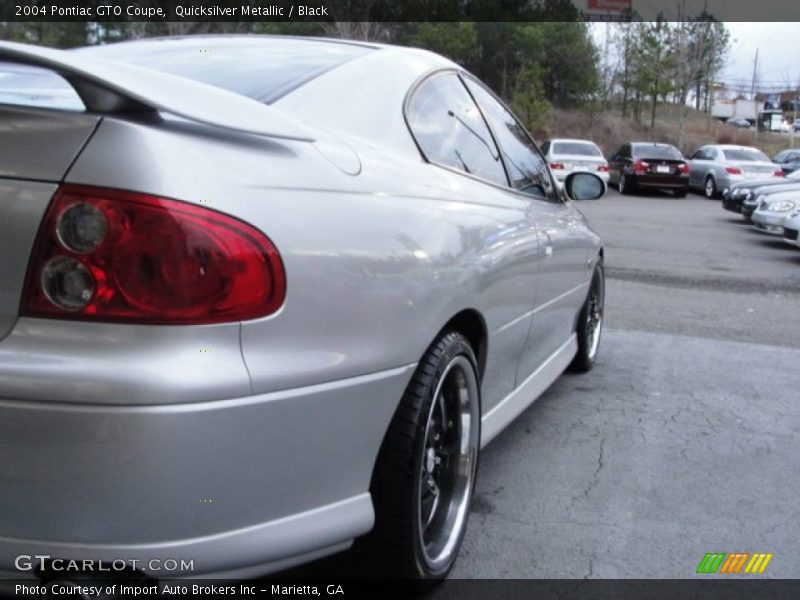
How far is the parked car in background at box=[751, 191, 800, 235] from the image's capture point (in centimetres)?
1359

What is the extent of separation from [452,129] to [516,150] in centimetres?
83

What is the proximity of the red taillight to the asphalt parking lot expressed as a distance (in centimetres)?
134

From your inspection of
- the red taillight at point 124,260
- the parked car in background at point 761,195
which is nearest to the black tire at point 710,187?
the parked car in background at point 761,195

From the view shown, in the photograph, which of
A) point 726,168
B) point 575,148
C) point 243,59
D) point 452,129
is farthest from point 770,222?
point 243,59

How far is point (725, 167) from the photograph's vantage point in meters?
23.2

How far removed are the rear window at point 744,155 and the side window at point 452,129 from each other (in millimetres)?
21321

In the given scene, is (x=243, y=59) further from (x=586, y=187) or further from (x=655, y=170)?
→ (x=655, y=170)

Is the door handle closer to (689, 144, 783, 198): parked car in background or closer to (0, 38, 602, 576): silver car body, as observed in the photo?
(0, 38, 602, 576): silver car body

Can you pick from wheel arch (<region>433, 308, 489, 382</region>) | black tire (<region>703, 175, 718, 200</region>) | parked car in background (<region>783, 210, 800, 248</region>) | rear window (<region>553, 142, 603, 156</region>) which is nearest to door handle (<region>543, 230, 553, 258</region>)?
wheel arch (<region>433, 308, 489, 382</region>)

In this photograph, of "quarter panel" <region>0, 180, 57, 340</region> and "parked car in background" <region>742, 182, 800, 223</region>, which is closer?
"quarter panel" <region>0, 180, 57, 340</region>

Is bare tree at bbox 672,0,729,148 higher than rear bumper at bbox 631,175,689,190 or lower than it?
higher

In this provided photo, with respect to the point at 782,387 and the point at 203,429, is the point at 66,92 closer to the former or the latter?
the point at 203,429

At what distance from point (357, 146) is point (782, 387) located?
3995 mm

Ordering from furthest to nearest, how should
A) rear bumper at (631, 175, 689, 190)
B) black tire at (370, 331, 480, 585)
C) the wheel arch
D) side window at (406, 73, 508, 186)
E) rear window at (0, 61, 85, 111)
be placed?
rear bumper at (631, 175, 689, 190) < side window at (406, 73, 508, 186) < the wheel arch < black tire at (370, 331, 480, 585) < rear window at (0, 61, 85, 111)
